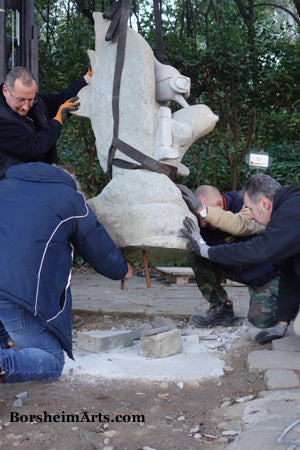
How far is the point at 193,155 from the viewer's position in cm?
728

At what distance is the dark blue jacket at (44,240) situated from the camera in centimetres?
230

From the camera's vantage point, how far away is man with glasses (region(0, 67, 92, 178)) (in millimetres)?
3012

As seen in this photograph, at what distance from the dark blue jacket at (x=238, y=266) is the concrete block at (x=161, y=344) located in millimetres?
654

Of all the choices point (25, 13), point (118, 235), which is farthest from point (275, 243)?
point (25, 13)

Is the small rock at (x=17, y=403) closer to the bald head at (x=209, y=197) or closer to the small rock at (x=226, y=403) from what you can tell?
the small rock at (x=226, y=403)

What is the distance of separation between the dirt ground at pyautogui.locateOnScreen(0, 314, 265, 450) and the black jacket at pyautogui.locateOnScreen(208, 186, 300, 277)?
26.4 inches

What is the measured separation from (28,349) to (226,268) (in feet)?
6.07

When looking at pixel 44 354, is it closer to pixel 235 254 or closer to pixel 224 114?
pixel 235 254

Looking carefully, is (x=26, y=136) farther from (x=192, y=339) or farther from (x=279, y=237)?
(x=192, y=339)

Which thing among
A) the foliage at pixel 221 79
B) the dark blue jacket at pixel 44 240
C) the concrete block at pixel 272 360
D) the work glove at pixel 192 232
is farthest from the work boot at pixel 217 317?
the foliage at pixel 221 79

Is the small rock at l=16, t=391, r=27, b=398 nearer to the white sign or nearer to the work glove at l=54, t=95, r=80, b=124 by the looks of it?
the work glove at l=54, t=95, r=80, b=124

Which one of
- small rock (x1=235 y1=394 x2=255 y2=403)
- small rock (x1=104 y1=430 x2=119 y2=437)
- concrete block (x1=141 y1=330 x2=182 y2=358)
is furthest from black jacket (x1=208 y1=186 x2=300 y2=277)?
small rock (x1=104 y1=430 x2=119 y2=437)

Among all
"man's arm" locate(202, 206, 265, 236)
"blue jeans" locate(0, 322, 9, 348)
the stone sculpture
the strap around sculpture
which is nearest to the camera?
"blue jeans" locate(0, 322, 9, 348)

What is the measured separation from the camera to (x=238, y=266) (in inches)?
145
